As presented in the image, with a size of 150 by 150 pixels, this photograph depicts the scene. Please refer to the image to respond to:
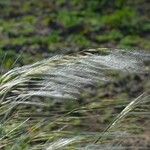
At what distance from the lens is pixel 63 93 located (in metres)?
2.71

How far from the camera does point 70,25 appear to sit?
8609 mm

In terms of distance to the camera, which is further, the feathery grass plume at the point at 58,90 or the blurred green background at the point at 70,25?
the blurred green background at the point at 70,25

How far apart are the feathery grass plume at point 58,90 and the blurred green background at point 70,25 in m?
4.40

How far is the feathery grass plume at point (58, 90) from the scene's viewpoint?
271 cm

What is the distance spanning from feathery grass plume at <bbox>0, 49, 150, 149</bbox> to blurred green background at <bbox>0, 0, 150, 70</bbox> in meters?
4.40

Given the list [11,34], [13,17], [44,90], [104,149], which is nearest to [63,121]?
[44,90]

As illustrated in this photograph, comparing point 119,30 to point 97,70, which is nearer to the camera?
point 97,70

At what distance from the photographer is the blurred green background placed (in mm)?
7988

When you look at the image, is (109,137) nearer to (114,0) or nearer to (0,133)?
(0,133)

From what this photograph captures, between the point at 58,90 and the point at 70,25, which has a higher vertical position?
the point at 58,90

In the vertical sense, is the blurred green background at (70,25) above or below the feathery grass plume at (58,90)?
below

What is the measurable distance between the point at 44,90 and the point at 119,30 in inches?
228

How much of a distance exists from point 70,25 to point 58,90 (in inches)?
235

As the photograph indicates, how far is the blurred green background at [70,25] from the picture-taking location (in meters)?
7.99
